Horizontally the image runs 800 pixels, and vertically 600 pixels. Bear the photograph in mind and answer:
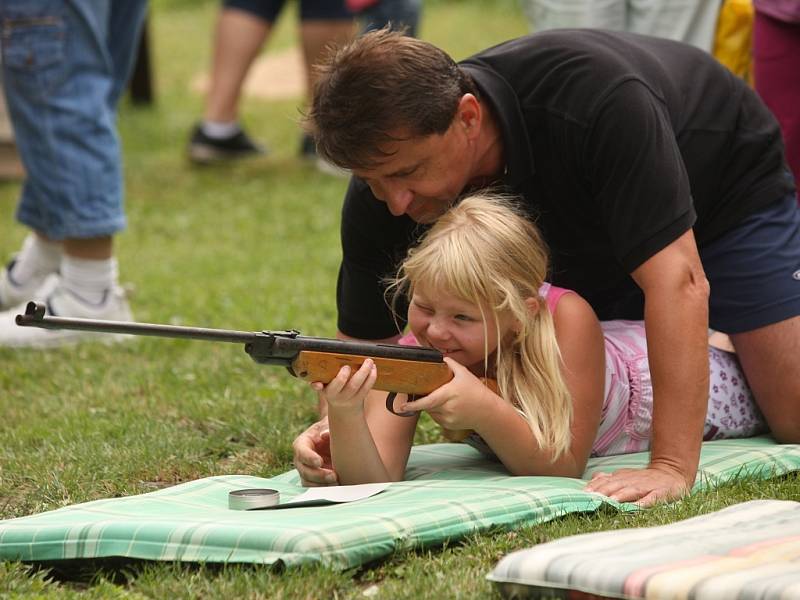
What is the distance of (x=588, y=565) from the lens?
239cm

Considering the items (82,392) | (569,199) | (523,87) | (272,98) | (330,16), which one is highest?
(523,87)

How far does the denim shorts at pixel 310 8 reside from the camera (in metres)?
8.72

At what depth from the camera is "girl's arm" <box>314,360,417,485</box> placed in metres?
3.07

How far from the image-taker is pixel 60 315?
5324 mm

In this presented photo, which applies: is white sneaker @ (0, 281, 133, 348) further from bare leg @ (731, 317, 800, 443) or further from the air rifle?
bare leg @ (731, 317, 800, 443)

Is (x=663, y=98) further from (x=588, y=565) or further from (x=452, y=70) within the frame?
(x=588, y=565)

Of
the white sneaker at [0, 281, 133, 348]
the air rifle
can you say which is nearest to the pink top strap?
the air rifle

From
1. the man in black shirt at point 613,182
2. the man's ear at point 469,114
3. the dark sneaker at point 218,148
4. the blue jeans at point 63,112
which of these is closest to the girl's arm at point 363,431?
the man in black shirt at point 613,182

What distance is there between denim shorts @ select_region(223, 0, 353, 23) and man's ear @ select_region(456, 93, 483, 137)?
557 cm

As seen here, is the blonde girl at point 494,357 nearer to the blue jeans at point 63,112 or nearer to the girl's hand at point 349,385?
the girl's hand at point 349,385

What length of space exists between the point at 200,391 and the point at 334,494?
1.60 meters

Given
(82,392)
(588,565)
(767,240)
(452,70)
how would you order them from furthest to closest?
(82,392) < (767,240) < (452,70) < (588,565)

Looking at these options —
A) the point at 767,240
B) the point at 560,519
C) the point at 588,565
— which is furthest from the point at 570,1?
the point at 588,565

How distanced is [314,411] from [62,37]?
194 cm
